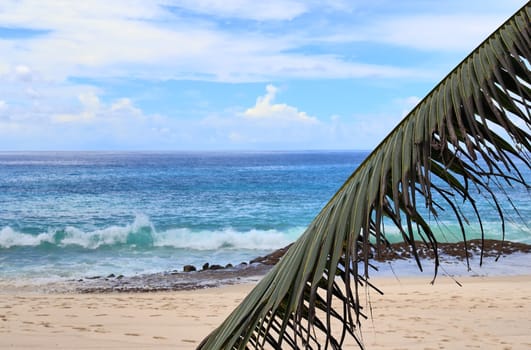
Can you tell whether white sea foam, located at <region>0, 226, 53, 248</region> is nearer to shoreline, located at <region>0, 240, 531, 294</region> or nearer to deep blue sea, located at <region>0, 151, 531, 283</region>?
deep blue sea, located at <region>0, 151, 531, 283</region>

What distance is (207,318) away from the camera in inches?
339

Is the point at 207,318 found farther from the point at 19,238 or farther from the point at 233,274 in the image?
the point at 19,238

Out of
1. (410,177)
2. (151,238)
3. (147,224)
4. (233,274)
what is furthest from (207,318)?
(147,224)

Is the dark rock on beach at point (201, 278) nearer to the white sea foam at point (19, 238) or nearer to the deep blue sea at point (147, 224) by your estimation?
the deep blue sea at point (147, 224)

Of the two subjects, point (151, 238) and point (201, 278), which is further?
point (151, 238)

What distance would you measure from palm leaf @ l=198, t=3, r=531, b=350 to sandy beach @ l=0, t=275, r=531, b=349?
569 centimetres

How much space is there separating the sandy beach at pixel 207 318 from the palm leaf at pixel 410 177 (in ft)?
18.7

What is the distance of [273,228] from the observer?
26.4m

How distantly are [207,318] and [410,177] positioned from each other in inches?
308

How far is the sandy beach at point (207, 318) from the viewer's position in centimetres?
688

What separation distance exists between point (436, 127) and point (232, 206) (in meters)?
34.9

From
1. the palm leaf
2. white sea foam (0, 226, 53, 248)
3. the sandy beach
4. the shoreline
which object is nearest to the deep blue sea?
white sea foam (0, 226, 53, 248)

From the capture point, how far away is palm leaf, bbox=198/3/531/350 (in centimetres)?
111

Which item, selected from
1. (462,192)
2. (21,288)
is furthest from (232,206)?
(462,192)
